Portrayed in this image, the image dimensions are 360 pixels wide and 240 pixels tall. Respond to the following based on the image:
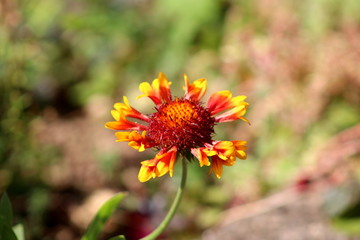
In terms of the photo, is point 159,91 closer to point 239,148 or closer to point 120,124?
point 120,124

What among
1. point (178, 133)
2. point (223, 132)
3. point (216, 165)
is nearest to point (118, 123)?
point (178, 133)

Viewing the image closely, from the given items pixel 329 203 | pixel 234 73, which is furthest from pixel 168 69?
pixel 329 203

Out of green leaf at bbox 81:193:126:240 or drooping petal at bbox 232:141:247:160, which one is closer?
drooping petal at bbox 232:141:247:160

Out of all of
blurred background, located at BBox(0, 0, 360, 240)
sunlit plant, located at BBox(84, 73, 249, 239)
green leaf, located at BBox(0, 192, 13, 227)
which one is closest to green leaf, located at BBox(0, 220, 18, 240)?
green leaf, located at BBox(0, 192, 13, 227)

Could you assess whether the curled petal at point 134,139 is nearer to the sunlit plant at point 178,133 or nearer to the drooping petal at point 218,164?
the sunlit plant at point 178,133

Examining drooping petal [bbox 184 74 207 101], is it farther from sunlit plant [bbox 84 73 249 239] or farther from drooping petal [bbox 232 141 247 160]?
drooping petal [bbox 232 141 247 160]

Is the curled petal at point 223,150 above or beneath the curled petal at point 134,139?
beneath

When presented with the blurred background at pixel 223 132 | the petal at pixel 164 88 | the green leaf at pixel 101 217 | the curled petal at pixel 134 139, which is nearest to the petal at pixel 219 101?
the petal at pixel 164 88
